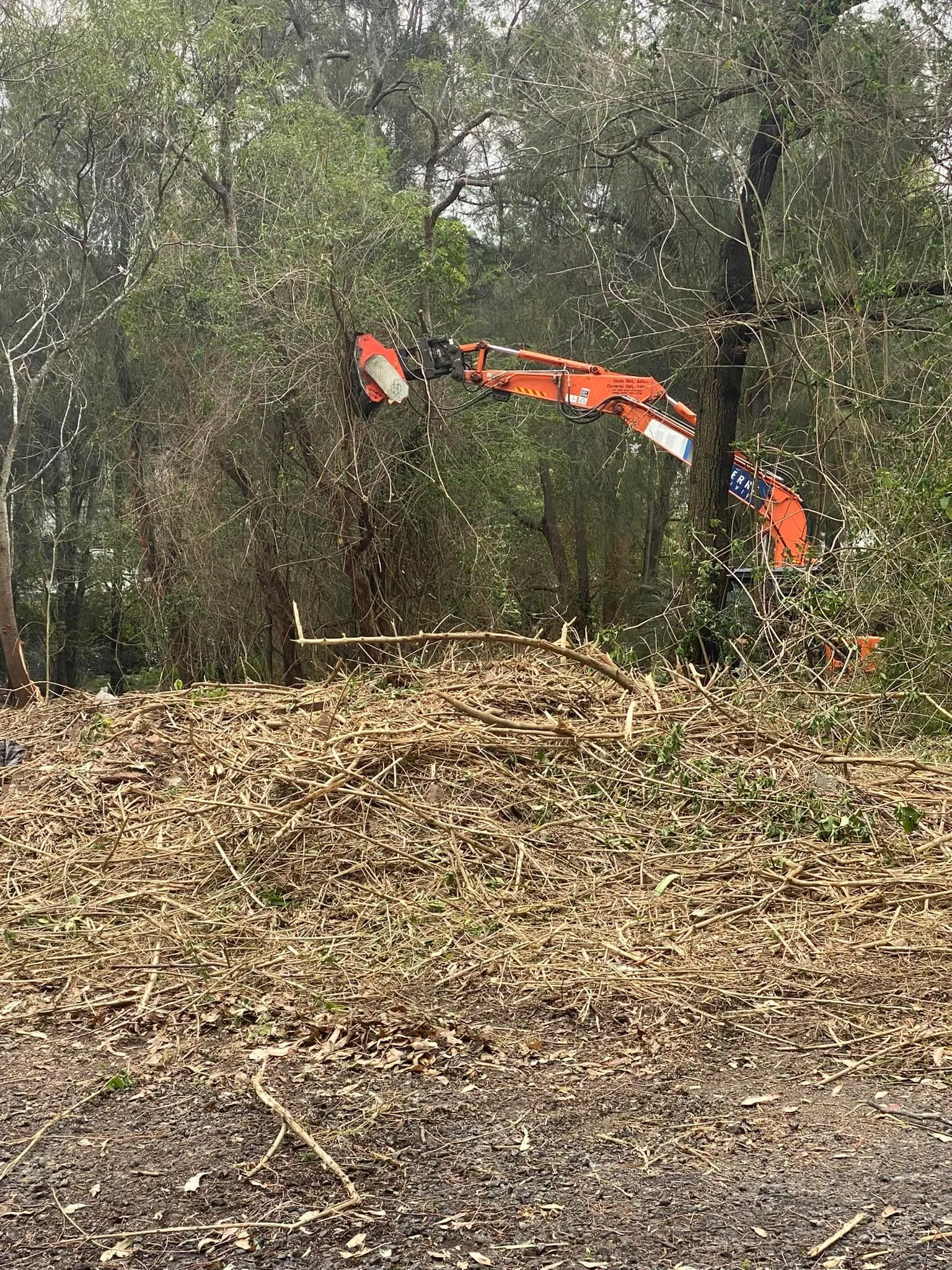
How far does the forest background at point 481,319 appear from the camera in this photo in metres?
9.38

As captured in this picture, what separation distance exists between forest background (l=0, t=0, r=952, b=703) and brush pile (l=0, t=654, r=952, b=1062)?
1844 millimetres

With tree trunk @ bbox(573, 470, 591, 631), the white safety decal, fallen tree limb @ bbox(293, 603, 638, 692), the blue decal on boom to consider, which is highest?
the white safety decal

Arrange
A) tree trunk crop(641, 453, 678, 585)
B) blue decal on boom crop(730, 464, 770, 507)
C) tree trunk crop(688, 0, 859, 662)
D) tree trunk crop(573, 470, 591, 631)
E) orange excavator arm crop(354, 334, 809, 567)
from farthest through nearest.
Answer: tree trunk crop(573, 470, 591, 631)
tree trunk crop(641, 453, 678, 585)
orange excavator arm crop(354, 334, 809, 567)
blue decal on boom crop(730, 464, 770, 507)
tree trunk crop(688, 0, 859, 662)

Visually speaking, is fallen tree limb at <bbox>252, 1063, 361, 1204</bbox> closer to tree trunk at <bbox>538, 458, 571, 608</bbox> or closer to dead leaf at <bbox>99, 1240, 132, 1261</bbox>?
dead leaf at <bbox>99, 1240, 132, 1261</bbox>

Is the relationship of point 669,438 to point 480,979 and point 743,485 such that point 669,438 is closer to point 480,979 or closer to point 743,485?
point 743,485

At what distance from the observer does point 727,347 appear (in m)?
11.6

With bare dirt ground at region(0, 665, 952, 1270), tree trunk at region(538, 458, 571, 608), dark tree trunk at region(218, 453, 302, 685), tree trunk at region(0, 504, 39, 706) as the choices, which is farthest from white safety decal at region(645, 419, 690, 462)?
tree trunk at region(538, 458, 571, 608)

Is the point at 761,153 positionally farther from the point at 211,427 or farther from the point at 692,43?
the point at 211,427

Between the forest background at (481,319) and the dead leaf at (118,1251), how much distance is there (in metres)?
4.74

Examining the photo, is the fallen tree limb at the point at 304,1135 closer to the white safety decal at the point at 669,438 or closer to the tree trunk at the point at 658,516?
the white safety decal at the point at 669,438

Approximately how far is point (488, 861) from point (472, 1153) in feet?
5.66

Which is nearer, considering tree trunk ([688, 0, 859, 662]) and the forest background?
the forest background

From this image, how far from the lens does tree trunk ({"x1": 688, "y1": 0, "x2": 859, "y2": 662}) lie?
10.3 meters

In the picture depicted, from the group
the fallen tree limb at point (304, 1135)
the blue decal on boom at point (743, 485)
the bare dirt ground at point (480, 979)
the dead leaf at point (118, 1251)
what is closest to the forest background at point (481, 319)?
the blue decal on boom at point (743, 485)
